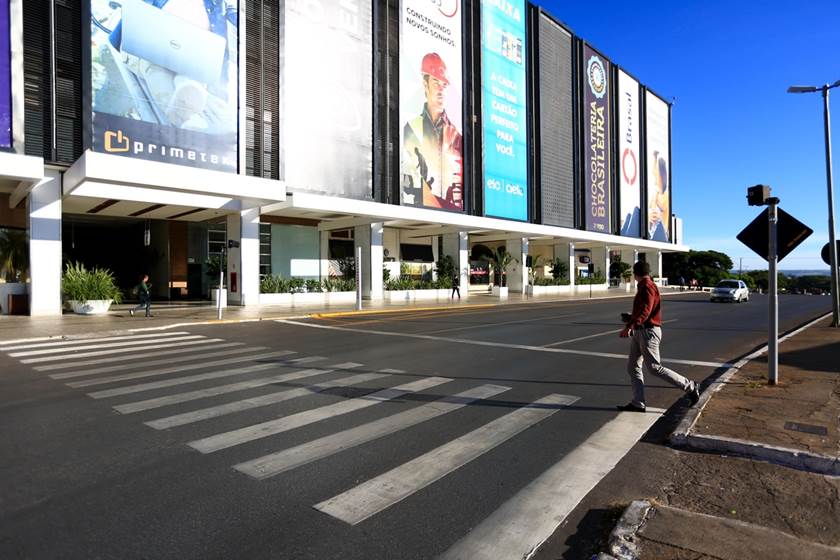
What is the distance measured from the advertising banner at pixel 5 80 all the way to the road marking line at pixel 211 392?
1709 cm

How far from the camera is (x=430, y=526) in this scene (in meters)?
3.36

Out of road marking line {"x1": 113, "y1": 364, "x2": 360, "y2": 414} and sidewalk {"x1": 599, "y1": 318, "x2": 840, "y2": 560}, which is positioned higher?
road marking line {"x1": 113, "y1": 364, "x2": 360, "y2": 414}

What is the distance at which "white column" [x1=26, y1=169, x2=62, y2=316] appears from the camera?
18.8 m

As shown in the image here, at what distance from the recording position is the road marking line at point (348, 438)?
14.3 ft

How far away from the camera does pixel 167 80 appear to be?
2136 cm

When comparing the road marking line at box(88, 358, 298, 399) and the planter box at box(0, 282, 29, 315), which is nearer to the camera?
the road marking line at box(88, 358, 298, 399)

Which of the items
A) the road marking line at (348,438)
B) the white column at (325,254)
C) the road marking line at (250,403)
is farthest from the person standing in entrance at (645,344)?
the white column at (325,254)

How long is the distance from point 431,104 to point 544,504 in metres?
32.9

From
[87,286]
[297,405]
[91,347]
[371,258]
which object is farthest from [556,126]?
[297,405]

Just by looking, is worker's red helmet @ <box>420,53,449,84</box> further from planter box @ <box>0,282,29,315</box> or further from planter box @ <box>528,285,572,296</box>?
planter box @ <box>0,282,29,315</box>

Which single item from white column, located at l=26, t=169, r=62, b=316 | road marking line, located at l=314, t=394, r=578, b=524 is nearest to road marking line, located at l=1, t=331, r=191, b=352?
white column, located at l=26, t=169, r=62, b=316

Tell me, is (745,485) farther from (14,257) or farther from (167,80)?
(14,257)

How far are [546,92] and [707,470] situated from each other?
45.4 metres

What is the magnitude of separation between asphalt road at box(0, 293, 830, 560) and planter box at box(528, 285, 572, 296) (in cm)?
2993
